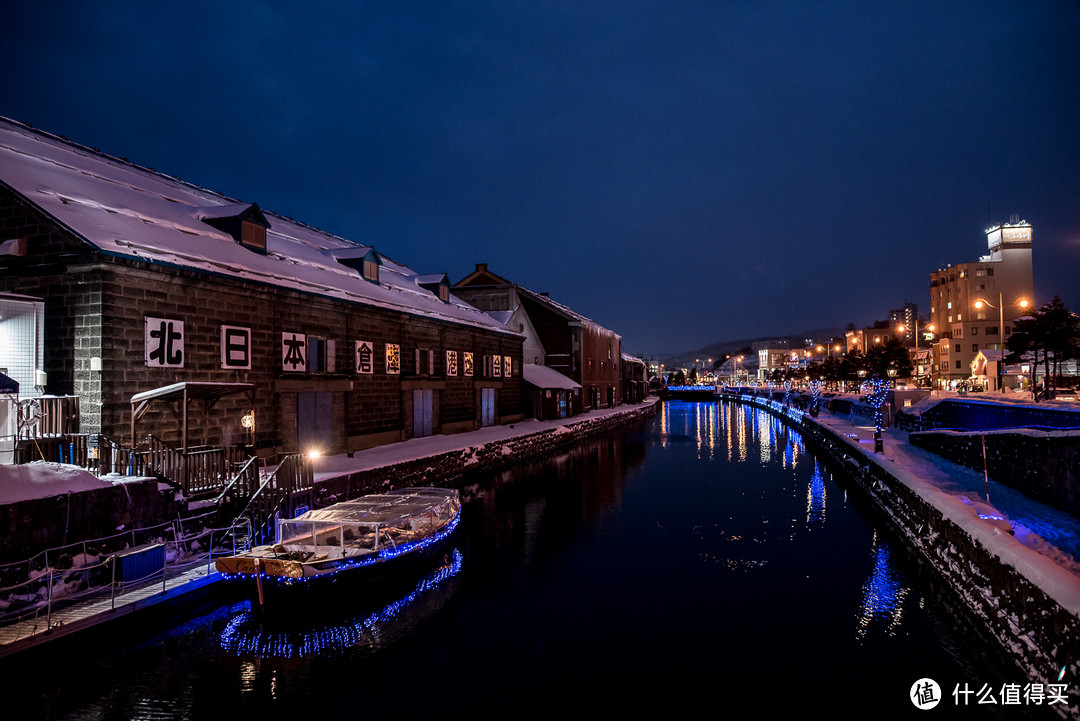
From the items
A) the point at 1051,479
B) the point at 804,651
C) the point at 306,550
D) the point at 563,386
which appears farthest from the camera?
the point at 563,386

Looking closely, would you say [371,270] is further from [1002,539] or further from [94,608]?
[1002,539]

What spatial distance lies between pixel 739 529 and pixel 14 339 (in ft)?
72.6

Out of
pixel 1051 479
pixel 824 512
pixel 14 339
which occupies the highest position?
pixel 14 339

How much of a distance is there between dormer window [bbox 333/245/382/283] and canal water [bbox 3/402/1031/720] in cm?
1688

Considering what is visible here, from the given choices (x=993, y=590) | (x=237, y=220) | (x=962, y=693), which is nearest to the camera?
(x=962, y=693)

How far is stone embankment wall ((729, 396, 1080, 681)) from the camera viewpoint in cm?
799

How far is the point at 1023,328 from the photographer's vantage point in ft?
147

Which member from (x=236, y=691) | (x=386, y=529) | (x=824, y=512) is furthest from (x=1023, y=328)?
(x=236, y=691)

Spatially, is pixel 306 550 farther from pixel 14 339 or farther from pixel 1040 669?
pixel 1040 669

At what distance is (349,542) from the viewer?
1491cm

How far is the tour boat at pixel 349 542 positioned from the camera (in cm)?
1280

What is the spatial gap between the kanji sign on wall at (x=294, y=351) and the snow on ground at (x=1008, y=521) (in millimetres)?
21216

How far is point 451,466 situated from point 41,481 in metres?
17.4

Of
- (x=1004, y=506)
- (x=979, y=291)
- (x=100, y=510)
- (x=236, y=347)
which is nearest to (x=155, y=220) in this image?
(x=236, y=347)
